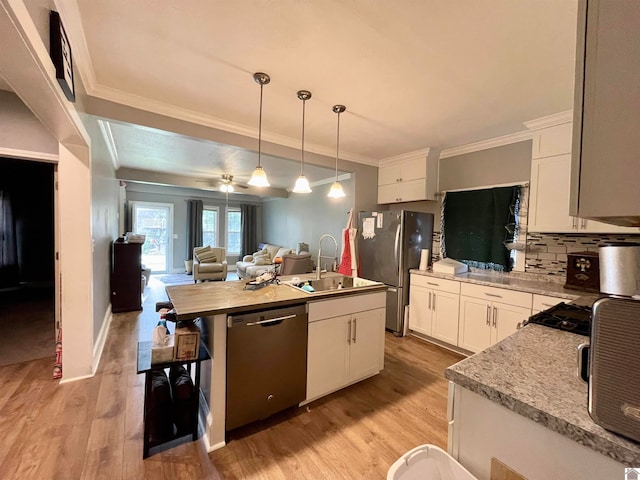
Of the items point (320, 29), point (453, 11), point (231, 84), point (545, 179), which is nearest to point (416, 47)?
point (453, 11)

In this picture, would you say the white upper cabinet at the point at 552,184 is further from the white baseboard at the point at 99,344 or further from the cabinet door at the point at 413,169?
the white baseboard at the point at 99,344

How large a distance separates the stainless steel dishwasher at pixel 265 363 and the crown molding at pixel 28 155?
215 centimetres

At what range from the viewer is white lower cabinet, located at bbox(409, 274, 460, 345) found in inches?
124

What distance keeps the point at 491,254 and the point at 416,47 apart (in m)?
2.58

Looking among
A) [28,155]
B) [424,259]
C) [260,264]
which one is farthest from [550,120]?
[260,264]

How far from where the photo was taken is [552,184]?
272 centimetres

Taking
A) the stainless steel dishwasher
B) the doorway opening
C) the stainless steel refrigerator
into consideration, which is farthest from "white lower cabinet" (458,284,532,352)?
the doorway opening

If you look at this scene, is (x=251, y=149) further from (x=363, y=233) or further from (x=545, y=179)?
(x=545, y=179)

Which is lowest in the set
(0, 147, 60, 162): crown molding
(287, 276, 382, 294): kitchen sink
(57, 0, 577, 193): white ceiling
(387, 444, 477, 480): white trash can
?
(387, 444, 477, 480): white trash can

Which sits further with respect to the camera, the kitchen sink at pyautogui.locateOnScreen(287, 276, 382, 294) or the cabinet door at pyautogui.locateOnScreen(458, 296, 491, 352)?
the cabinet door at pyautogui.locateOnScreen(458, 296, 491, 352)

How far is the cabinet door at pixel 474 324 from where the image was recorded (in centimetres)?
287

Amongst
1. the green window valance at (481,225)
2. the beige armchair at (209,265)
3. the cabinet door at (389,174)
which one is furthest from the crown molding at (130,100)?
the beige armchair at (209,265)

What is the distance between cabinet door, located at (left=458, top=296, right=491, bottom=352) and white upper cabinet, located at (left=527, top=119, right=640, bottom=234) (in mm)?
959

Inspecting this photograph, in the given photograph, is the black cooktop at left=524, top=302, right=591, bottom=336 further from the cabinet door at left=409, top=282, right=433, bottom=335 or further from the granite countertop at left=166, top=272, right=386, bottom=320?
the cabinet door at left=409, top=282, right=433, bottom=335
